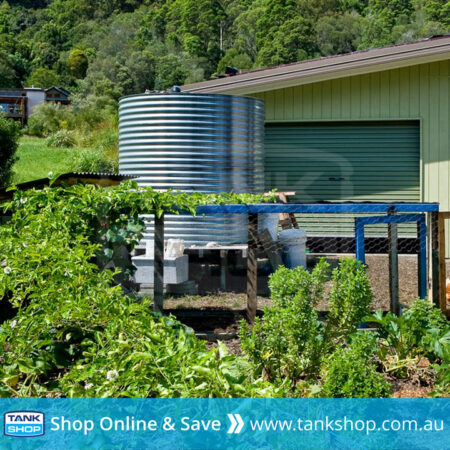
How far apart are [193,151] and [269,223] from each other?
4.65 ft

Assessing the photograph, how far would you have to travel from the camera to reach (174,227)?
9070mm

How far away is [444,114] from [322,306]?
6103 mm

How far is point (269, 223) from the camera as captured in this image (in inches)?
386

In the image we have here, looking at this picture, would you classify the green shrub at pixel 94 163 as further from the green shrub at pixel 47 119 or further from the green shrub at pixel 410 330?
the green shrub at pixel 410 330

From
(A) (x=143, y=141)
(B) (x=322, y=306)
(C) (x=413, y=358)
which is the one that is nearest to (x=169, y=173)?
(A) (x=143, y=141)

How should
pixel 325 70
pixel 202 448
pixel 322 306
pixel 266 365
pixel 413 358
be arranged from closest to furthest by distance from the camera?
pixel 202 448, pixel 266 365, pixel 413 358, pixel 322 306, pixel 325 70

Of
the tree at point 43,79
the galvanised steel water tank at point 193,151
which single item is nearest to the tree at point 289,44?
the tree at point 43,79

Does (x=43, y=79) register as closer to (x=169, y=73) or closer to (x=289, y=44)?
(x=169, y=73)

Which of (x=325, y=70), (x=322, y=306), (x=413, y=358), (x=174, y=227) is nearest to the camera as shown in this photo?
(x=413, y=358)

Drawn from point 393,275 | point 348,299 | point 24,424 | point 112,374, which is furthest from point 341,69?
point 24,424

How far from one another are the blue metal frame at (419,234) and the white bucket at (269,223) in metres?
2.87

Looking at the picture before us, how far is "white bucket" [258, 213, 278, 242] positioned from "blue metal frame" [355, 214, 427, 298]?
287 cm

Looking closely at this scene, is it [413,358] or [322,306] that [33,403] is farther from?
[322,306]

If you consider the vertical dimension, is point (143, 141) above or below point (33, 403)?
above
